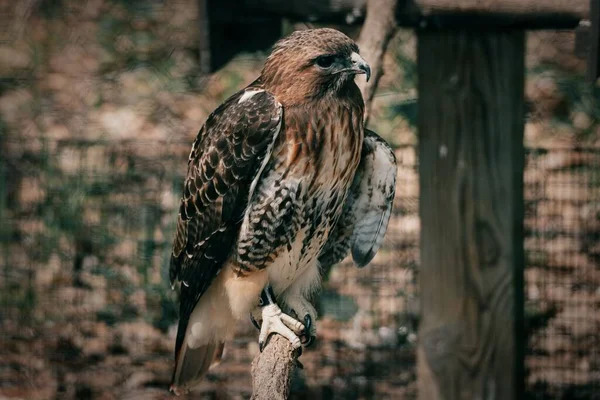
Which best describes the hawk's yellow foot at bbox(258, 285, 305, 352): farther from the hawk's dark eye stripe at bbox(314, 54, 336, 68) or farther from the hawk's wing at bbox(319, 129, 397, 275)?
the hawk's dark eye stripe at bbox(314, 54, 336, 68)

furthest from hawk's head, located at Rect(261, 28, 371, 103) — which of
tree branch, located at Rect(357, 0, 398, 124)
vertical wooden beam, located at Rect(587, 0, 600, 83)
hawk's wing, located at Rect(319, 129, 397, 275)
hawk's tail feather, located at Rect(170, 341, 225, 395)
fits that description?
hawk's tail feather, located at Rect(170, 341, 225, 395)

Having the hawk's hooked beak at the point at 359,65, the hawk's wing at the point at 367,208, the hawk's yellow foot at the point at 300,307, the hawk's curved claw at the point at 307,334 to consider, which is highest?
the hawk's hooked beak at the point at 359,65

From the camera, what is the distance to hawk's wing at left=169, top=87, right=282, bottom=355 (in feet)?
9.00

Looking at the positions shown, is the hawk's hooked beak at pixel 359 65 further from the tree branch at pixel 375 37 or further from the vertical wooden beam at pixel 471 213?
the vertical wooden beam at pixel 471 213

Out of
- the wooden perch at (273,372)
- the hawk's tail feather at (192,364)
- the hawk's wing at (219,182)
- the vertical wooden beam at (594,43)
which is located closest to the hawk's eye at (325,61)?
the hawk's wing at (219,182)

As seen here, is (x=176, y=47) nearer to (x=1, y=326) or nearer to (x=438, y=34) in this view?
(x=1, y=326)

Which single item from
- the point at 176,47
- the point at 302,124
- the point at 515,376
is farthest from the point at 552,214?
the point at 176,47

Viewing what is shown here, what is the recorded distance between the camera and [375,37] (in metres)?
3.02

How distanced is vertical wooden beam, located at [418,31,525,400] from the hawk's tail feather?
76 centimetres

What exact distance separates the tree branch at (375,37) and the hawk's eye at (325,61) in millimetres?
188

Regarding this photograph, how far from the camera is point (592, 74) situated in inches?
123

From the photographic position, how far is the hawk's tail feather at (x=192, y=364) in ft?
10.9

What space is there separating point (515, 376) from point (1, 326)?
245cm

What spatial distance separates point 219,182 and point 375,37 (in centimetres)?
64
